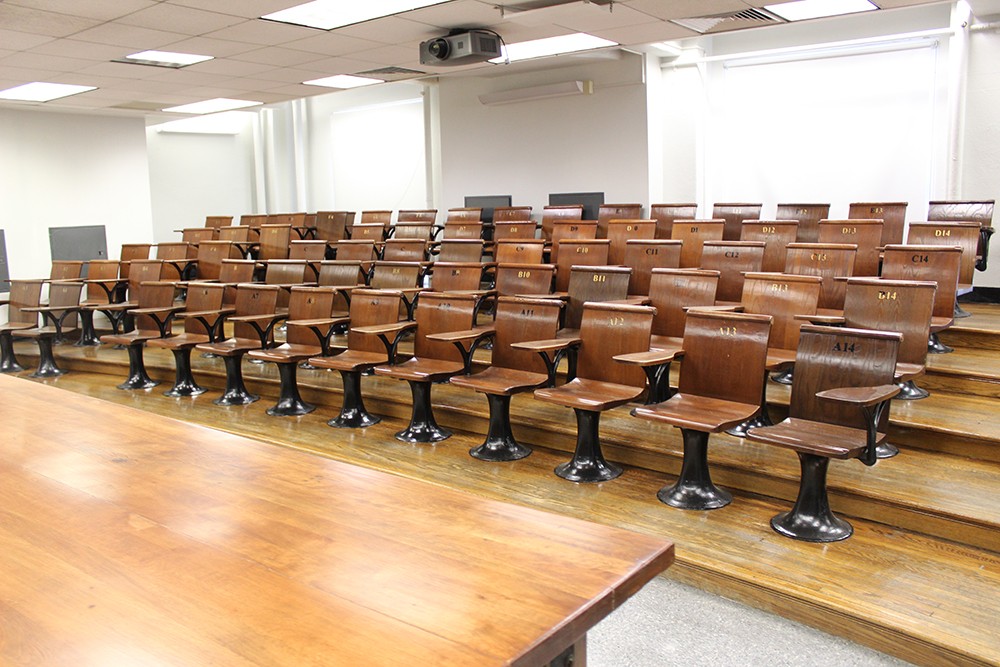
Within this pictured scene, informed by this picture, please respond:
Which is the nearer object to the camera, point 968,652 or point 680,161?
point 968,652

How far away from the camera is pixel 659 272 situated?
3840mm

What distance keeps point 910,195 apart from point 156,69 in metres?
5.48

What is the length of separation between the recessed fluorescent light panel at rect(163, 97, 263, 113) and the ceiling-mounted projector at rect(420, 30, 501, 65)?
3.20 metres

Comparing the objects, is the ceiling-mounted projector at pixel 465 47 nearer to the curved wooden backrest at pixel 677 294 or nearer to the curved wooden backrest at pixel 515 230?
the curved wooden backrest at pixel 515 230

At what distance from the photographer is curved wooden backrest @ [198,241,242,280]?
639 centimetres

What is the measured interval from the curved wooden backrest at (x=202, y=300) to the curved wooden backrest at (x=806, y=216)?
3.55 m

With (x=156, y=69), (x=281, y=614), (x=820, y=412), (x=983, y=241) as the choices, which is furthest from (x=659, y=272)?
(x=156, y=69)

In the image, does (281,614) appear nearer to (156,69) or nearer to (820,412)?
(820,412)

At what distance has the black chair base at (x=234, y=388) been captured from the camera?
481 cm

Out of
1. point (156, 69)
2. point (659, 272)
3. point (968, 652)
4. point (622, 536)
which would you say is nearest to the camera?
point (622, 536)

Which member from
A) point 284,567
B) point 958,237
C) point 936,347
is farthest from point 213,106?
point 284,567

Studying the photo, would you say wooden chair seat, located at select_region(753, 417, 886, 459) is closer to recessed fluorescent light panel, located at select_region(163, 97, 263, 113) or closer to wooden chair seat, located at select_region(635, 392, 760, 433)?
wooden chair seat, located at select_region(635, 392, 760, 433)

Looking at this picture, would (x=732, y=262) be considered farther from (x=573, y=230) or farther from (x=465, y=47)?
(x=465, y=47)

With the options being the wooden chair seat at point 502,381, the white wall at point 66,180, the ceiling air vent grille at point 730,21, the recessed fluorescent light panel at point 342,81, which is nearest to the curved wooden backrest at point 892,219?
the ceiling air vent grille at point 730,21
